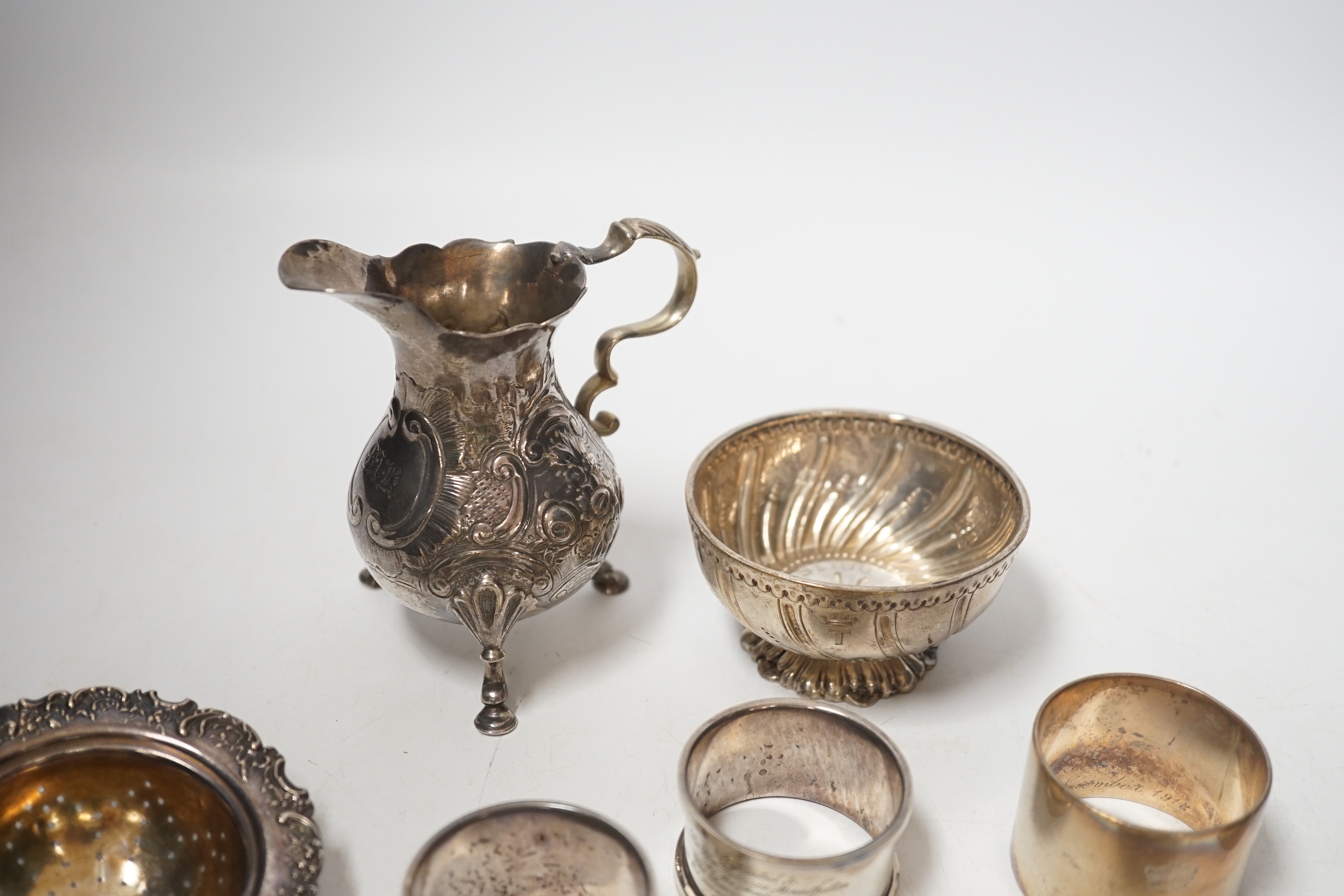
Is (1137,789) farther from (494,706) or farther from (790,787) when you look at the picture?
(494,706)

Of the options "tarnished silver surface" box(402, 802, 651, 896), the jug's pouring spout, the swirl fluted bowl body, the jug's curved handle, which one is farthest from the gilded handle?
"tarnished silver surface" box(402, 802, 651, 896)

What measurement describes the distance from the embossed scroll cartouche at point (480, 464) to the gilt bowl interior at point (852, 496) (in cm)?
45

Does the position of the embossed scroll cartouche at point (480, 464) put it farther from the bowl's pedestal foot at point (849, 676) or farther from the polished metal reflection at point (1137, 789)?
the polished metal reflection at point (1137, 789)

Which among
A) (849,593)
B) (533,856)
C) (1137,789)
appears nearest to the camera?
(533,856)

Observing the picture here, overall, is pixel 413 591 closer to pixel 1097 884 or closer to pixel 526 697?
pixel 526 697

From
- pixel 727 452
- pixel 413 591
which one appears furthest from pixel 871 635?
pixel 413 591

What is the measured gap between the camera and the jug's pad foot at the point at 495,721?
2.09 metres

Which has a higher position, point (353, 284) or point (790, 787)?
point (353, 284)

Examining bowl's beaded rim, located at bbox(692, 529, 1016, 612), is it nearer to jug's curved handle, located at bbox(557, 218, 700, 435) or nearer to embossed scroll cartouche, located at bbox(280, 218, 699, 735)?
embossed scroll cartouche, located at bbox(280, 218, 699, 735)

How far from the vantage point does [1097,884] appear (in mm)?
1642

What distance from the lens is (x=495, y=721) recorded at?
2.09 metres

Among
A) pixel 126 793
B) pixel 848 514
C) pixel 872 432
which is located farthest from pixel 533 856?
pixel 872 432

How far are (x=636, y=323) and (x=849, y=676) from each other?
→ 0.78 meters

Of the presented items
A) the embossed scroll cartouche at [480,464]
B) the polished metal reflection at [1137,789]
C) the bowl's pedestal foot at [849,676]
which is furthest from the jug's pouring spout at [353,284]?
the polished metal reflection at [1137,789]
